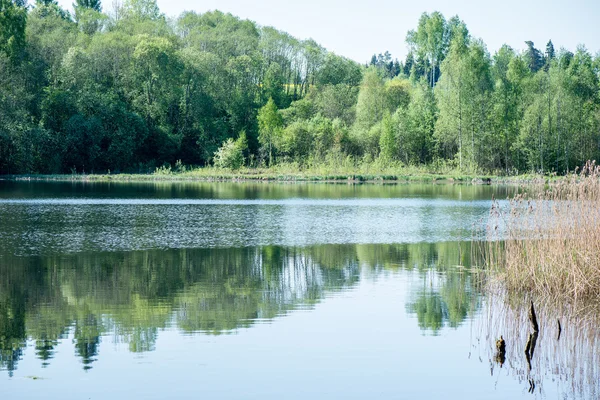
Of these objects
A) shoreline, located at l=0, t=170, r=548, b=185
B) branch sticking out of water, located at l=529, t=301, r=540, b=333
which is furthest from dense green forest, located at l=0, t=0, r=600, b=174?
branch sticking out of water, located at l=529, t=301, r=540, b=333

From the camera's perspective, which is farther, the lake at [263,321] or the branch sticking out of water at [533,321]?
the branch sticking out of water at [533,321]

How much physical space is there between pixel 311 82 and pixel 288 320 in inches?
3294

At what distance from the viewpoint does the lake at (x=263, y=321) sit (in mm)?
9328

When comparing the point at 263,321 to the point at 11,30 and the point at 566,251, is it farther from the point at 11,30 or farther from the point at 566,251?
the point at 11,30

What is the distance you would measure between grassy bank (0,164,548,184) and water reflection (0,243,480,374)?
41082 mm

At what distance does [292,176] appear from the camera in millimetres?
64938

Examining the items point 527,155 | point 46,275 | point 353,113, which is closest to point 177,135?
point 353,113

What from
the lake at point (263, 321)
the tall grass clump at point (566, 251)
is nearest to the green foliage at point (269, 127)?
the lake at point (263, 321)

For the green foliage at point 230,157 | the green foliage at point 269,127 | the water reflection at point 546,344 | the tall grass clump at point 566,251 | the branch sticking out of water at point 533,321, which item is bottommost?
the water reflection at point 546,344

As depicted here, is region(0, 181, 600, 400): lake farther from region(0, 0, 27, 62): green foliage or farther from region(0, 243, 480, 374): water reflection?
region(0, 0, 27, 62): green foliage

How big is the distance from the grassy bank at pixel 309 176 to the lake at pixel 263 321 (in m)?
37.3

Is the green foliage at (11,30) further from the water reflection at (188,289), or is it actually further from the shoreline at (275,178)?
the water reflection at (188,289)

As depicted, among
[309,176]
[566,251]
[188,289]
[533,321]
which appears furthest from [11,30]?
[533,321]

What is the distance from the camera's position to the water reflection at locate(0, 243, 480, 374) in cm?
1177
